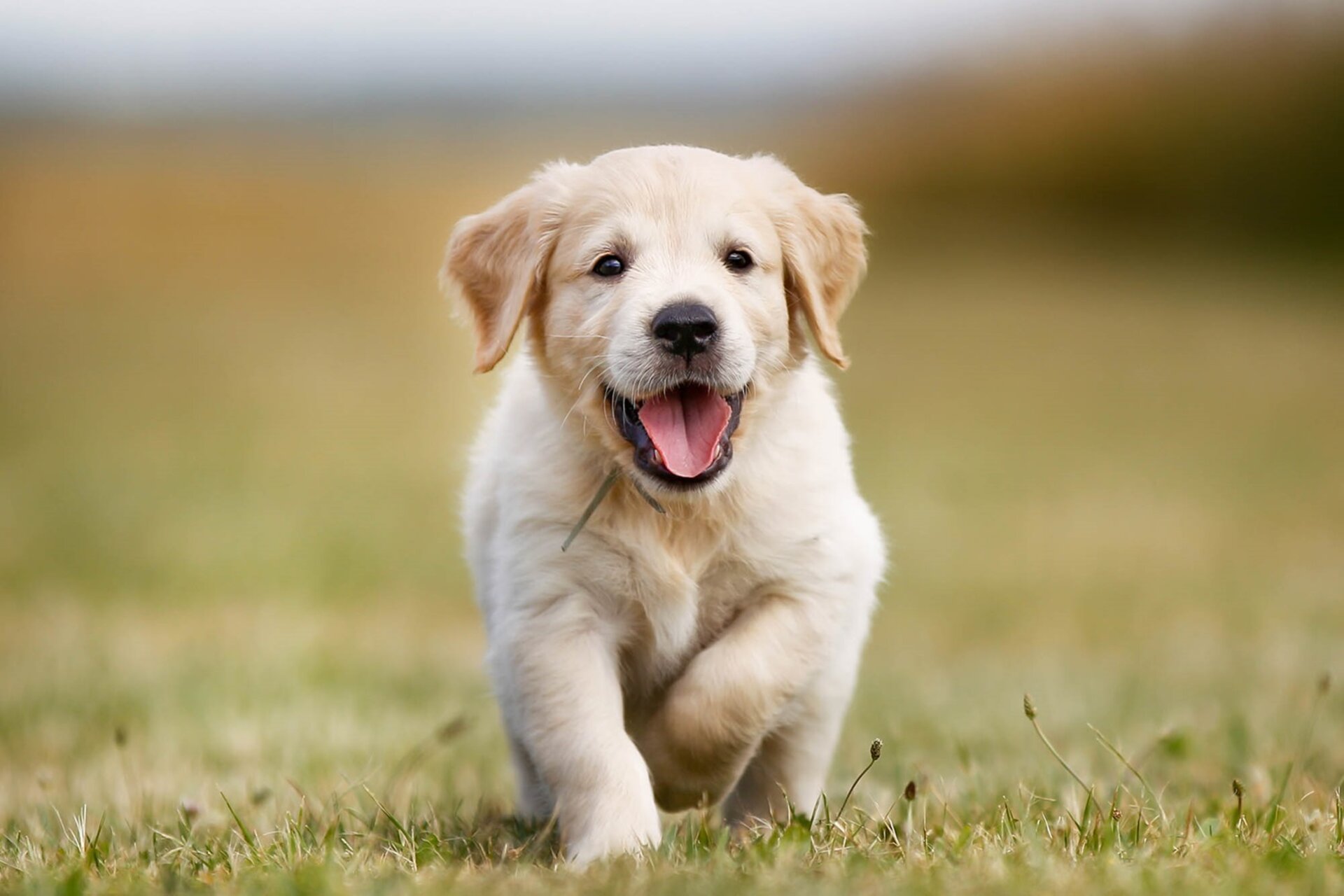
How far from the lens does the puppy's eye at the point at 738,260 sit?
3418mm

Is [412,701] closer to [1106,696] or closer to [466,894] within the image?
[1106,696]

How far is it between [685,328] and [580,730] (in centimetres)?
85

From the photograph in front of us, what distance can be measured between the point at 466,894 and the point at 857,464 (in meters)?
10.8

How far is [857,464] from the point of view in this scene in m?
12.9

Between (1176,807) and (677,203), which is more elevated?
(677,203)

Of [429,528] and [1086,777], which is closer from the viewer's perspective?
[1086,777]

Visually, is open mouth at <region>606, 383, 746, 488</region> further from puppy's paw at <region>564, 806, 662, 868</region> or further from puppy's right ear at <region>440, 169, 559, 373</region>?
puppy's paw at <region>564, 806, 662, 868</region>

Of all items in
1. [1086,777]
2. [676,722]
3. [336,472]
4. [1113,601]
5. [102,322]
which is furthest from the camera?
[102,322]

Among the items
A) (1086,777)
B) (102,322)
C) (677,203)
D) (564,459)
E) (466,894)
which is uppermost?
(677,203)

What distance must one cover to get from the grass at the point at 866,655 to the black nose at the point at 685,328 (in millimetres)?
942

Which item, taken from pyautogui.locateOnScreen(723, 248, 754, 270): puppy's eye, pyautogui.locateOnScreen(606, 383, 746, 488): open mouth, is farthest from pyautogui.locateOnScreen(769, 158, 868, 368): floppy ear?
pyautogui.locateOnScreen(606, 383, 746, 488): open mouth

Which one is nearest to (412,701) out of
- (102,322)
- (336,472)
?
(336,472)

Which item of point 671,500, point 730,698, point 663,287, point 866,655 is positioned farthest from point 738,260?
point 866,655

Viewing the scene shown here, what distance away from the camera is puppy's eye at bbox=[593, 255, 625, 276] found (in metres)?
3.43
